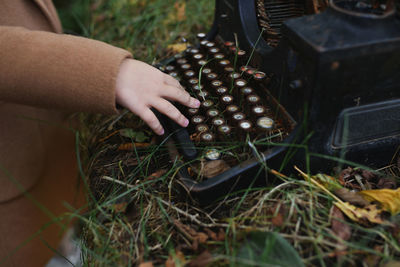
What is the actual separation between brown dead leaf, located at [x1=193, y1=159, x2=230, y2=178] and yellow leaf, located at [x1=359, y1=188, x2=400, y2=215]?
1.52 ft

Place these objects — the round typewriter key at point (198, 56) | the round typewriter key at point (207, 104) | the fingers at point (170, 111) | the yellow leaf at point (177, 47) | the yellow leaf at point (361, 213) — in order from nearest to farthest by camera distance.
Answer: the yellow leaf at point (361, 213)
the fingers at point (170, 111)
the round typewriter key at point (207, 104)
the round typewriter key at point (198, 56)
the yellow leaf at point (177, 47)

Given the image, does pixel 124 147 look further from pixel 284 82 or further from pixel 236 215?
pixel 284 82

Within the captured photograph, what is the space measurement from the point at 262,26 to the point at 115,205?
33.5 inches

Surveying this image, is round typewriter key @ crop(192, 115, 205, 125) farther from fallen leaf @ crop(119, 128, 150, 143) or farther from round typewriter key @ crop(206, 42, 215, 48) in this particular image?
round typewriter key @ crop(206, 42, 215, 48)

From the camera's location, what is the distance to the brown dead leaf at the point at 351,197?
1.10 meters

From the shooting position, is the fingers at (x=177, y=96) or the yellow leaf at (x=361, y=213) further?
the fingers at (x=177, y=96)

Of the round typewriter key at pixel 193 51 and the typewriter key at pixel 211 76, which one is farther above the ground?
the round typewriter key at pixel 193 51

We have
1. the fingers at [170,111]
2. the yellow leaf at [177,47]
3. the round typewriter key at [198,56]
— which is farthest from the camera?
the yellow leaf at [177,47]

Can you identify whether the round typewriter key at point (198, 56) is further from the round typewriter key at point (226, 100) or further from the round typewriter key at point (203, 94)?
the round typewriter key at point (226, 100)

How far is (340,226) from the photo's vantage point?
1057mm

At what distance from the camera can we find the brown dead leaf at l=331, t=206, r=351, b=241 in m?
1.03

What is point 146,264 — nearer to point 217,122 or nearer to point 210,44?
point 217,122

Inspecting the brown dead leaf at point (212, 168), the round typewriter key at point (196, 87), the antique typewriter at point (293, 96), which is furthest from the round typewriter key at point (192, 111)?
the brown dead leaf at point (212, 168)

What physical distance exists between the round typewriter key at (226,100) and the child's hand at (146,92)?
4.5 inches
